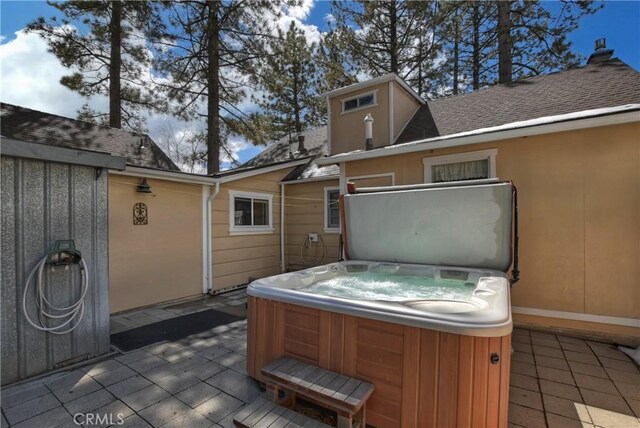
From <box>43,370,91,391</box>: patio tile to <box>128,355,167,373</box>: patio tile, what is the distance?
37cm

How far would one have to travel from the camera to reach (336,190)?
6.94 meters

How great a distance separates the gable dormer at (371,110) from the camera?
658cm

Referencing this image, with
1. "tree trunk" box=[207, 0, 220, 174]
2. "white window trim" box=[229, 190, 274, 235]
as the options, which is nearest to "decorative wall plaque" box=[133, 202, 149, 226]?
"white window trim" box=[229, 190, 274, 235]

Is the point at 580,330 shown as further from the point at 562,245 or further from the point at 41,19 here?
the point at 41,19

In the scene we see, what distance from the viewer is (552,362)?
297 centimetres

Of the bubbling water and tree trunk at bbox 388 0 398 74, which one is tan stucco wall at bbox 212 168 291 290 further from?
tree trunk at bbox 388 0 398 74

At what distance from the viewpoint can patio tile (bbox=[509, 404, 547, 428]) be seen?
2076mm

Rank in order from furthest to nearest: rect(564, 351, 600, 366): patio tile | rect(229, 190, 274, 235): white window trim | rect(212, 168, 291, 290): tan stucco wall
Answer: rect(229, 190, 274, 235): white window trim
rect(212, 168, 291, 290): tan stucco wall
rect(564, 351, 600, 366): patio tile

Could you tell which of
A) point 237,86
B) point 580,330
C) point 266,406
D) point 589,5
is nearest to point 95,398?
point 266,406

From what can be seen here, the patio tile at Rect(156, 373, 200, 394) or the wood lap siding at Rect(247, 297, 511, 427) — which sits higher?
the wood lap siding at Rect(247, 297, 511, 427)

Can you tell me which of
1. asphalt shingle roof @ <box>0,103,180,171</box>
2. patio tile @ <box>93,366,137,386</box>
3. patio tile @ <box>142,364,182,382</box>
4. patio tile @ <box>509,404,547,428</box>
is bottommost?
patio tile @ <box>142,364,182,382</box>

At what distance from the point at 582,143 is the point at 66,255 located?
608 cm

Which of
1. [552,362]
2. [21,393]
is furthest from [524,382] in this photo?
[21,393]

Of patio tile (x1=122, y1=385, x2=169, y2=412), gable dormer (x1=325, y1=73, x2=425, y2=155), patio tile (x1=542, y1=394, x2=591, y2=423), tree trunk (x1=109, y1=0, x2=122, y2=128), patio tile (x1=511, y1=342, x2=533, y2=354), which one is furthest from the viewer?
tree trunk (x1=109, y1=0, x2=122, y2=128)
